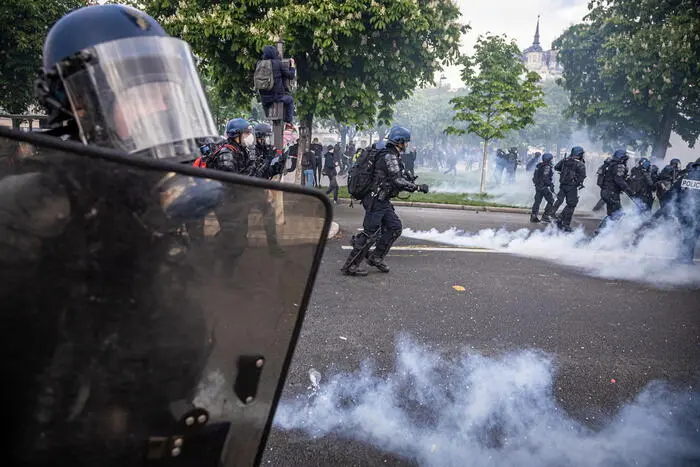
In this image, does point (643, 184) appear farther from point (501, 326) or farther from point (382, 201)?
point (501, 326)

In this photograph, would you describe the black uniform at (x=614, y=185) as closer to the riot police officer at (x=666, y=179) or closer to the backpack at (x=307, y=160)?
the riot police officer at (x=666, y=179)

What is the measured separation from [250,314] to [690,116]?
25598 mm

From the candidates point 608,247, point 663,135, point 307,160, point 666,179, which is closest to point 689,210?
point 608,247

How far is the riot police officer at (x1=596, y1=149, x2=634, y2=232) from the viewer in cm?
946

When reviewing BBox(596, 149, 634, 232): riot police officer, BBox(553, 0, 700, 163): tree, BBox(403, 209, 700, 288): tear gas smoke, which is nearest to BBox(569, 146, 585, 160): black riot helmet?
BBox(596, 149, 634, 232): riot police officer

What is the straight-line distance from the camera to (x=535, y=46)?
4670 inches

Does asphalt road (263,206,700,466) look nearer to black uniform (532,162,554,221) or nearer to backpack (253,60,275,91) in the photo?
backpack (253,60,275,91)

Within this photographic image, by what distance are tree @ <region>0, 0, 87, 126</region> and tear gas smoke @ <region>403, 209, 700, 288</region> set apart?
573 inches

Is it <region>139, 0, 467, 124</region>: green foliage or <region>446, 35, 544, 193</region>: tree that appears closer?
<region>139, 0, 467, 124</region>: green foliage

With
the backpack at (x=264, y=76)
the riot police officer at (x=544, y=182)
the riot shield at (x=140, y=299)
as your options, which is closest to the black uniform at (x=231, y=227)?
the riot shield at (x=140, y=299)

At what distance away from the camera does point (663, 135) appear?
1989cm

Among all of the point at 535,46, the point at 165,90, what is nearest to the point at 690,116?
the point at 165,90

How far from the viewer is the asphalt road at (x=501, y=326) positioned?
117 inches

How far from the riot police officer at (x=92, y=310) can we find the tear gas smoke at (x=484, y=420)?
5.71ft
